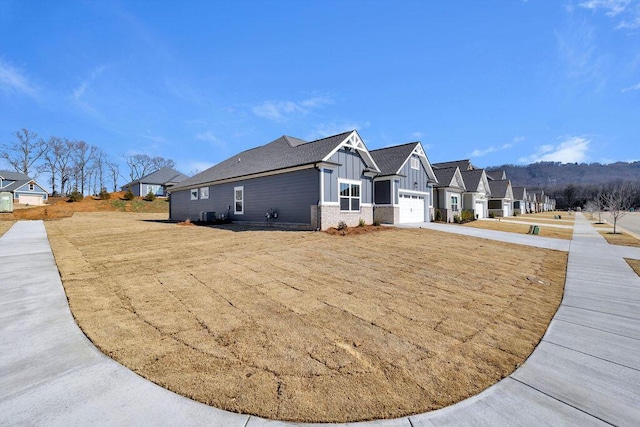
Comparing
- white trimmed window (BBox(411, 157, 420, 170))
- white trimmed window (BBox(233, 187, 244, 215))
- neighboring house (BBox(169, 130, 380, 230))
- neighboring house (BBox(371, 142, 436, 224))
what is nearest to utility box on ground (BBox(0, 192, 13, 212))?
neighboring house (BBox(169, 130, 380, 230))

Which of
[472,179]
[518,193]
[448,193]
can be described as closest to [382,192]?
[448,193]

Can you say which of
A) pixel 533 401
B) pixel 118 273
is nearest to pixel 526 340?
pixel 533 401

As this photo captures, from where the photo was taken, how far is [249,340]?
335 cm

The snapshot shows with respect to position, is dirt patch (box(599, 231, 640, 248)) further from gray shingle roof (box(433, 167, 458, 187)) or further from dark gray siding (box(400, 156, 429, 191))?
gray shingle roof (box(433, 167, 458, 187))

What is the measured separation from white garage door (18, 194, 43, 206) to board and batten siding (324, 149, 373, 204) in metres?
55.6

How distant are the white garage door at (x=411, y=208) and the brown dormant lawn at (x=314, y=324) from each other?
12.1 meters

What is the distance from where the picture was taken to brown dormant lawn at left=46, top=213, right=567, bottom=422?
2.50 m

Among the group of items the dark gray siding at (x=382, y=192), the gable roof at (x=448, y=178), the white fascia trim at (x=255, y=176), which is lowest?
the dark gray siding at (x=382, y=192)

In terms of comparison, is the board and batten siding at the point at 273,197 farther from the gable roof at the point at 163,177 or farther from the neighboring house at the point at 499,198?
the neighboring house at the point at 499,198

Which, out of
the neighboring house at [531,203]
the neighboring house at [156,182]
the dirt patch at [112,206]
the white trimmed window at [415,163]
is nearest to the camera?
the white trimmed window at [415,163]

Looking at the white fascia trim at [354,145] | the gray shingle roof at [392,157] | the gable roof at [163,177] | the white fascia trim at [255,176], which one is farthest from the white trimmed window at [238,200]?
the gable roof at [163,177]

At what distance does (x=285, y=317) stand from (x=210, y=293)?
5.74ft

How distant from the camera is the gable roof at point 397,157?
62.5 ft

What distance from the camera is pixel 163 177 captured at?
162 feet
